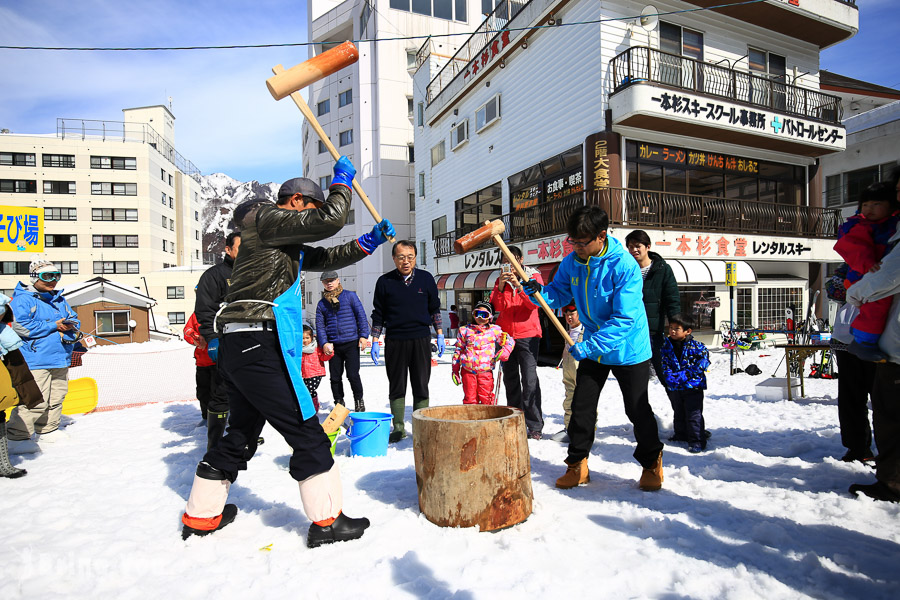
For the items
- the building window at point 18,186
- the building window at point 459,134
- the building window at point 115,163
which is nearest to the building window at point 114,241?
the building window at point 115,163

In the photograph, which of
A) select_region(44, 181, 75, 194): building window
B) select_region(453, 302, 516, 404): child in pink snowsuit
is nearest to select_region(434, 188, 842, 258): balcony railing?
select_region(453, 302, 516, 404): child in pink snowsuit

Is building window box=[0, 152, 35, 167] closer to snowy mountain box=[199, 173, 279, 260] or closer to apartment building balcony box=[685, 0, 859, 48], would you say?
apartment building balcony box=[685, 0, 859, 48]

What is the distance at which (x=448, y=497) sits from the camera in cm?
269

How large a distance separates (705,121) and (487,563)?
529 inches

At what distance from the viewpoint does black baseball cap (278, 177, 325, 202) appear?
2.80 metres

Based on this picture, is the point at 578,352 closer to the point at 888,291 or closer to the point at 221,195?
the point at 888,291

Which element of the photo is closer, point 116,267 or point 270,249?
point 270,249

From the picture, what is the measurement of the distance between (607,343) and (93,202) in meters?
46.3

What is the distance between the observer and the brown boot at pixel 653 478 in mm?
3236

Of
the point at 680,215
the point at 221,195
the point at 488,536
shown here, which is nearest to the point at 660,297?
the point at 488,536

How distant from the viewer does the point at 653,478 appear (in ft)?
10.7

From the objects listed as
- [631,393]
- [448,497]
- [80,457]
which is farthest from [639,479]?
[80,457]

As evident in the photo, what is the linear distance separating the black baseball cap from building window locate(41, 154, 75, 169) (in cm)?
4603

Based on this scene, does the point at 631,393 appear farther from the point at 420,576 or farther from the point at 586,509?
the point at 420,576
